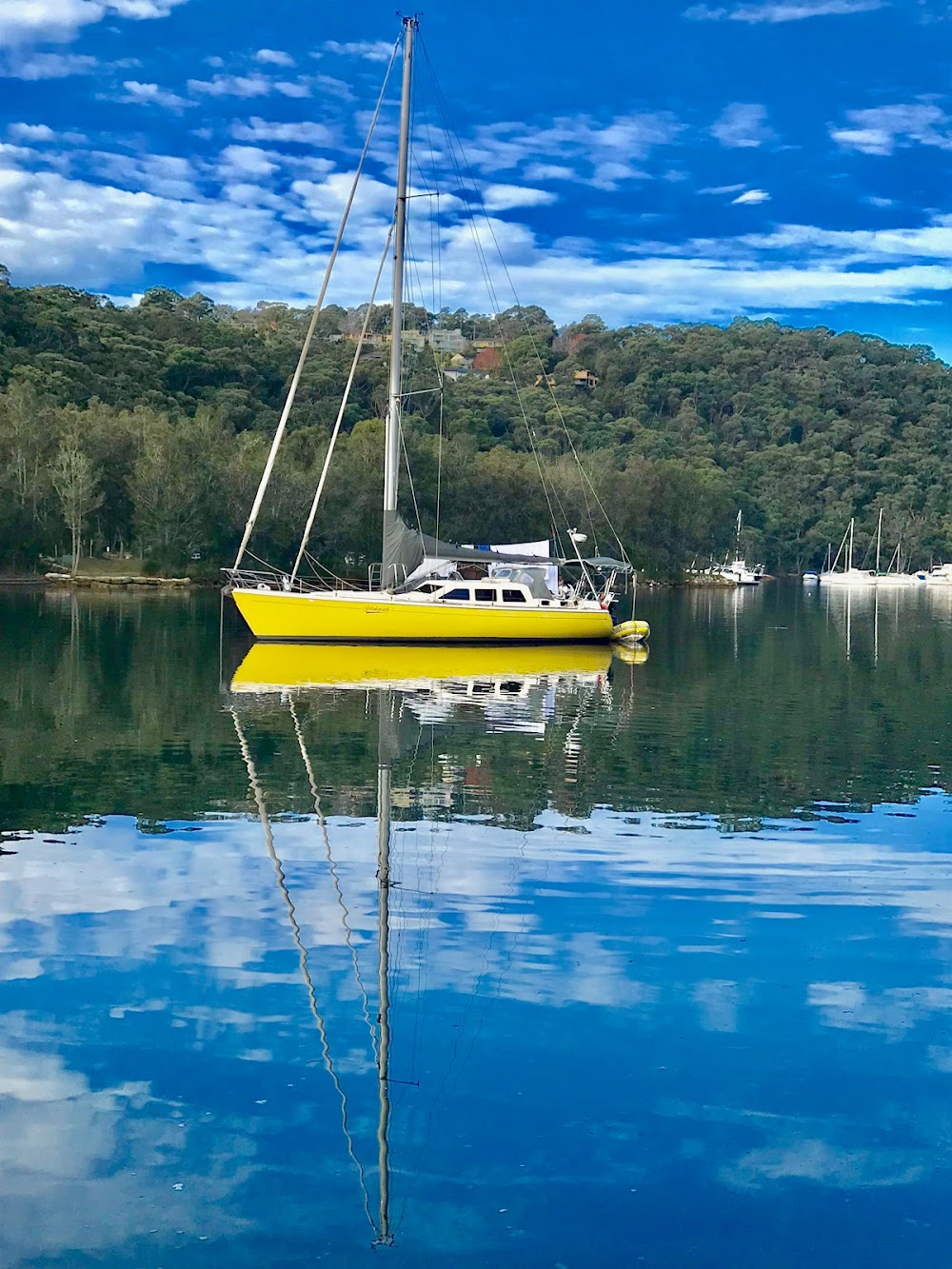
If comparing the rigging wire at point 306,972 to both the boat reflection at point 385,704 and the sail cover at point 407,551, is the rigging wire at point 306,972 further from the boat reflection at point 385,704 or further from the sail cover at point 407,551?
the sail cover at point 407,551

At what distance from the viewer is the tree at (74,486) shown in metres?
81.6

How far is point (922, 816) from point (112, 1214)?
13.2 metres

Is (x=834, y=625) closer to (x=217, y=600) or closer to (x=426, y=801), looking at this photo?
(x=217, y=600)

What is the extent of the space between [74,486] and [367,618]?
1779 inches

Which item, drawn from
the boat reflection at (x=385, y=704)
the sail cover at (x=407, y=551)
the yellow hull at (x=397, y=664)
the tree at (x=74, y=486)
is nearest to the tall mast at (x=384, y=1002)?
the boat reflection at (x=385, y=704)

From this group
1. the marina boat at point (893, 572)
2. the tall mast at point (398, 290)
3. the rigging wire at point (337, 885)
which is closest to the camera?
the rigging wire at point (337, 885)

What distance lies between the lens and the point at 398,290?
1657 inches

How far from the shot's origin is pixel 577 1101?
861 centimetres

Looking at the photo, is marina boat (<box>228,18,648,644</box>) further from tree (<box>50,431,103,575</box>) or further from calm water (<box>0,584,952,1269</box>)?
tree (<box>50,431,103,575</box>)

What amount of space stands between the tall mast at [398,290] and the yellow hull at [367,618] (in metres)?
1.43

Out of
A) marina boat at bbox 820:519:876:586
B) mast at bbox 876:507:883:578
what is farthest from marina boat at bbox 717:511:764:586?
mast at bbox 876:507:883:578

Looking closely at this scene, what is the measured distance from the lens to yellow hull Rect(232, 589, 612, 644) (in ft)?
136

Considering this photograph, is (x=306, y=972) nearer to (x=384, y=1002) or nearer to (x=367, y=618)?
(x=384, y=1002)

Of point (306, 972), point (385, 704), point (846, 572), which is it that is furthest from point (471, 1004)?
point (846, 572)
